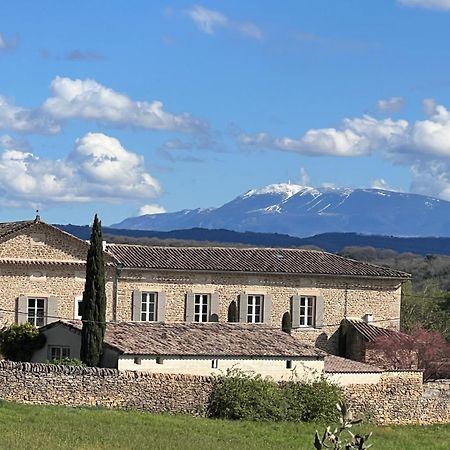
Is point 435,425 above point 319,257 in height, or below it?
below

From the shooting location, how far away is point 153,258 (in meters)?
42.5

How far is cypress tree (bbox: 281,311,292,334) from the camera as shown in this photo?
43.2 metres

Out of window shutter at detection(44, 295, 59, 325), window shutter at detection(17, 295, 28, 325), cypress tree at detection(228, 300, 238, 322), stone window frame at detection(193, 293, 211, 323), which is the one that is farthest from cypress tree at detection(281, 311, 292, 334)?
window shutter at detection(17, 295, 28, 325)

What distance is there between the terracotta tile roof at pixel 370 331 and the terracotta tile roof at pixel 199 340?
5.98m

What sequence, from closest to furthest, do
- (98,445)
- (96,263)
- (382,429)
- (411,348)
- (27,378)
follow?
1. (98,445)
2. (27,378)
3. (382,429)
4. (96,263)
5. (411,348)

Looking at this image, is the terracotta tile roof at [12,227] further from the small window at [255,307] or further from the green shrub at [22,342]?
the small window at [255,307]

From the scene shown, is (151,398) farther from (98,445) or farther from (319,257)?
(319,257)

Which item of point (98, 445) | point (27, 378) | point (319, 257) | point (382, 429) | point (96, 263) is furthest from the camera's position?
point (319, 257)

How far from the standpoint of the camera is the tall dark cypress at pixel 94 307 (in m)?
33.4

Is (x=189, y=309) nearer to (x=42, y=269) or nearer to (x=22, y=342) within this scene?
(x=42, y=269)

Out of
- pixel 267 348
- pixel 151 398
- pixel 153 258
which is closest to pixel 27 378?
pixel 151 398

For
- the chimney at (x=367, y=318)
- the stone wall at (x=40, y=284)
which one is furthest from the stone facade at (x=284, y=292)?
the stone wall at (x=40, y=284)

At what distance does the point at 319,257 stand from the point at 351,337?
4.35 meters

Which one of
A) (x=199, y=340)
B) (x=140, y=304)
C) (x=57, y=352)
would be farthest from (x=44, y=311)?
(x=199, y=340)
